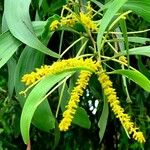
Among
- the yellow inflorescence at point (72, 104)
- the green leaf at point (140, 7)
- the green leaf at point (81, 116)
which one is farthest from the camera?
the green leaf at point (81, 116)

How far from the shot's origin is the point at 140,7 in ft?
2.43

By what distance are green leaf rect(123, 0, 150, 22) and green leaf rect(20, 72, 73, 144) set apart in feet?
0.59

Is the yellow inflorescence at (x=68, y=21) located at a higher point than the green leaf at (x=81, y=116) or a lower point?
higher

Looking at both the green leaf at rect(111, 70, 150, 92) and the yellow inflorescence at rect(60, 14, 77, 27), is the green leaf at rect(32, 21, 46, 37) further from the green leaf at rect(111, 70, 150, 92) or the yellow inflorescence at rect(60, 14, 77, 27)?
the green leaf at rect(111, 70, 150, 92)

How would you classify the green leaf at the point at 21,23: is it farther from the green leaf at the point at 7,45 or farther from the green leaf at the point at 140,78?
the green leaf at the point at 140,78

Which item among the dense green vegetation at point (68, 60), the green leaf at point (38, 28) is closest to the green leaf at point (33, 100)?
the dense green vegetation at point (68, 60)

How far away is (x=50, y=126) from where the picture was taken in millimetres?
840

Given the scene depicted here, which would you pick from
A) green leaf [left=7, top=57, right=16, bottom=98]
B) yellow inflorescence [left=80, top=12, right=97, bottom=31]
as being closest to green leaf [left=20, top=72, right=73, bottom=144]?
yellow inflorescence [left=80, top=12, right=97, bottom=31]

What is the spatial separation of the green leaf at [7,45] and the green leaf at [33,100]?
0.18 m

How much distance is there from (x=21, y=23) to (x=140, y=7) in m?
0.20

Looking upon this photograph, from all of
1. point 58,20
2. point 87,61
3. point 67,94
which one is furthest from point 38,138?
point 87,61

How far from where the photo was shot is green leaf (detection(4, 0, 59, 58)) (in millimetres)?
786

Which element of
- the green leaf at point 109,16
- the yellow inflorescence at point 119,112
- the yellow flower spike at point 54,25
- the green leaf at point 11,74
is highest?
the green leaf at point 109,16

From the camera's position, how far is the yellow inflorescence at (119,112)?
59 centimetres
